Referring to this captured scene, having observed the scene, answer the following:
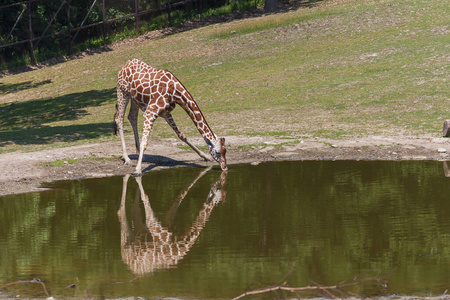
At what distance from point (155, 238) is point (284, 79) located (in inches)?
642

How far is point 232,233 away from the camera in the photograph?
9258mm

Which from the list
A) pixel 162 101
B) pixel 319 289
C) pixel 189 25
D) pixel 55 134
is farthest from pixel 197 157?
pixel 189 25

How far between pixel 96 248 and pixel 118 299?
202 cm

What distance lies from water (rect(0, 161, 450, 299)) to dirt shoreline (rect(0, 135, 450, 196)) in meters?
0.96

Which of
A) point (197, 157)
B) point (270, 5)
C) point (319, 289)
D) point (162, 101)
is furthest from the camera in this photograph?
point (270, 5)

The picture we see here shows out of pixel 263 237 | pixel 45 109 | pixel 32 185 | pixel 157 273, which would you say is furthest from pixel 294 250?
pixel 45 109

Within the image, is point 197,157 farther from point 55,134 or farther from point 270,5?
point 270,5

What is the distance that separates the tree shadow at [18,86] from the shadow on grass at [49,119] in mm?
2455

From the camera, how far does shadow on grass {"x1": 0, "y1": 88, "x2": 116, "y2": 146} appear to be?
19.0m

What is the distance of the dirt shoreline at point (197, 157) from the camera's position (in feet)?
47.0

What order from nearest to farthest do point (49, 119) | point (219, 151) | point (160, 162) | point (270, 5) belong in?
1. point (219, 151)
2. point (160, 162)
3. point (49, 119)
4. point (270, 5)

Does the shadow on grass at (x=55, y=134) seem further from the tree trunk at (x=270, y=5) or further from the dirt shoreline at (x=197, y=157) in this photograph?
the tree trunk at (x=270, y=5)

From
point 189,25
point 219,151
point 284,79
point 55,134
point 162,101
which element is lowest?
point 55,134

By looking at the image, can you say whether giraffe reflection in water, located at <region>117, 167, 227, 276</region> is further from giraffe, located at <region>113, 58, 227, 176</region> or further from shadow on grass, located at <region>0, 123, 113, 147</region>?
shadow on grass, located at <region>0, 123, 113, 147</region>
